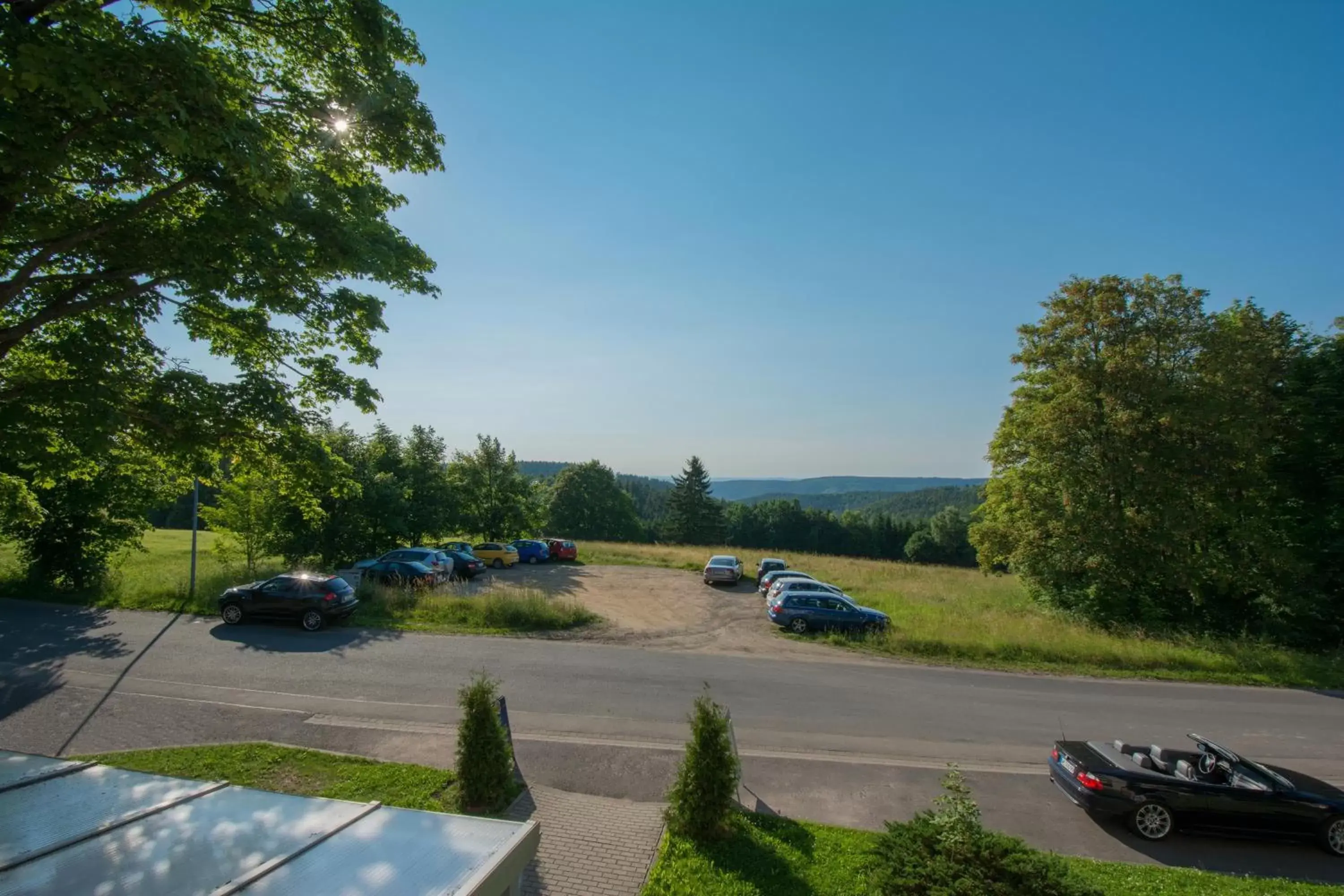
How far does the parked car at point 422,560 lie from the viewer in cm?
2316

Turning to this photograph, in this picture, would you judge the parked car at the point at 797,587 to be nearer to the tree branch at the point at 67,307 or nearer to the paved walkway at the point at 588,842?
the paved walkway at the point at 588,842

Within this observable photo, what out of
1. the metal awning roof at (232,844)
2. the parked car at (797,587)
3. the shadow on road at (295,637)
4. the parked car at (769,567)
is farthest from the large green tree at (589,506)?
the metal awning roof at (232,844)

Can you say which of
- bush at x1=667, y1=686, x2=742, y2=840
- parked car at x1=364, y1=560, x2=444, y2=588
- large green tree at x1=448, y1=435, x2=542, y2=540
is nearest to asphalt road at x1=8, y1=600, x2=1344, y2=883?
bush at x1=667, y1=686, x2=742, y2=840

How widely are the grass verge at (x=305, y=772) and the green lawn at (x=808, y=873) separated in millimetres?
2689

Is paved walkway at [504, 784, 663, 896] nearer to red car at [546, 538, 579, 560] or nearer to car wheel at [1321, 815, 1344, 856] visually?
car wheel at [1321, 815, 1344, 856]

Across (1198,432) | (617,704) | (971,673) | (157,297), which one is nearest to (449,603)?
(617,704)

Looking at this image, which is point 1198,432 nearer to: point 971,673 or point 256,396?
point 971,673

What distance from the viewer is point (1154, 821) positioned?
7.84 m

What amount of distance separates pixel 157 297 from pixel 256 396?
5.19 ft

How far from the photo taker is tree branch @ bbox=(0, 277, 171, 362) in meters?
6.63

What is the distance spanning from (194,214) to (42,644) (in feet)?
43.6

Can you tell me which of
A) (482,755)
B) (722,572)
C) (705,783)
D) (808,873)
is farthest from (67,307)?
(722,572)

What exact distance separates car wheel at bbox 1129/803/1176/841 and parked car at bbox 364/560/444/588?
19.6 meters

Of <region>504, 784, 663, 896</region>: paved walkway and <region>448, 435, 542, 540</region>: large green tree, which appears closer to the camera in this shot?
<region>504, 784, 663, 896</region>: paved walkway
